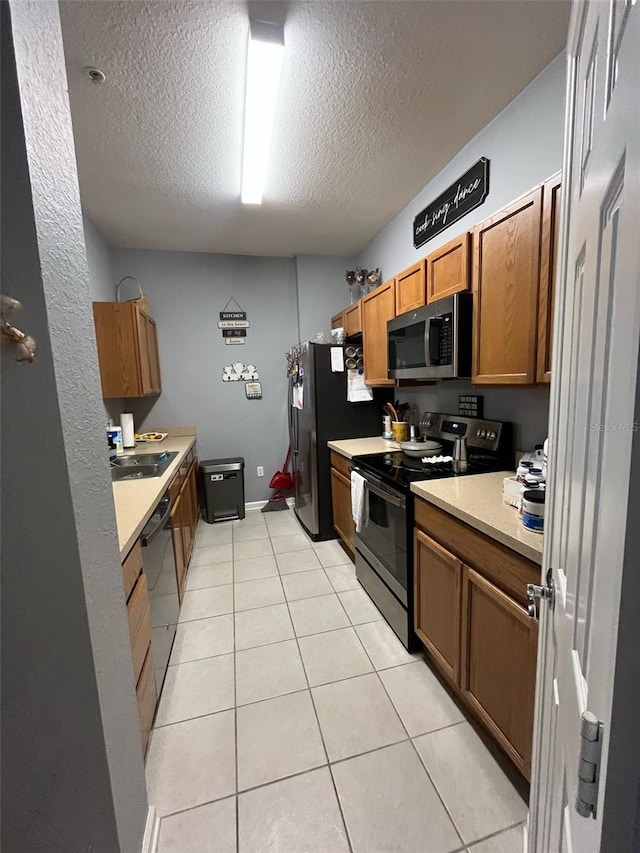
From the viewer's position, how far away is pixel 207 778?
4.09 ft

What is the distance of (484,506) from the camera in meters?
1.29

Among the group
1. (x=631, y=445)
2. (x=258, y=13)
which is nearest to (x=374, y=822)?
(x=631, y=445)

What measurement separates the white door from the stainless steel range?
892 mm

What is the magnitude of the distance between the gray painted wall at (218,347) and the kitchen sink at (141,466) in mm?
1037

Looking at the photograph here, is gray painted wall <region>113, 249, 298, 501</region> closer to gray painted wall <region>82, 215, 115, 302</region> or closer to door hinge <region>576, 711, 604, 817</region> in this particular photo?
gray painted wall <region>82, 215, 115, 302</region>

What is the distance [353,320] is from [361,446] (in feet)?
3.82

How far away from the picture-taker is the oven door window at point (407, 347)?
1.96 metres

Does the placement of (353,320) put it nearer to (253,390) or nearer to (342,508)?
(253,390)

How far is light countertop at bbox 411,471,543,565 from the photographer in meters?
1.03

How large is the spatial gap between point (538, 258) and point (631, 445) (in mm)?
1317

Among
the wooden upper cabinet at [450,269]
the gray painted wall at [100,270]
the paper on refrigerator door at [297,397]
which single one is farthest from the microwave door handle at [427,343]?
the gray painted wall at [100,270]

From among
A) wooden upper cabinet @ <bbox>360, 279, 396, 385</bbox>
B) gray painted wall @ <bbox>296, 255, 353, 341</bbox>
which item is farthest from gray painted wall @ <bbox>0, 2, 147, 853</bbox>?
gray painted wall @ <bbox>296, 255, 353, 341</bbox>

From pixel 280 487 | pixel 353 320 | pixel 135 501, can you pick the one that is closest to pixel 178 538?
pixel 135 501

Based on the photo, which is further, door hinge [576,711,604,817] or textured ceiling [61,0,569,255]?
textured ceiling [61,0,569,255]
